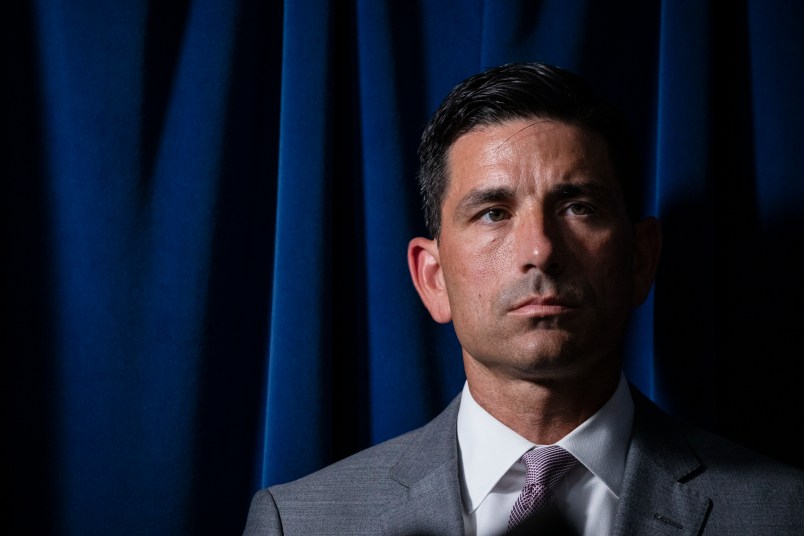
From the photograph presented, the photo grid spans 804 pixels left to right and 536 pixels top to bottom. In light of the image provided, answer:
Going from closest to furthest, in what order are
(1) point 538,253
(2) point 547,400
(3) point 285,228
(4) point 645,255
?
(1) point 538,253 < (2) point 547,400 < (4) point 645,255 < (3) point 285,228

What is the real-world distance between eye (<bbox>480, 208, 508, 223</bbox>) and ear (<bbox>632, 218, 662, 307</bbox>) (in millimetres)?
280

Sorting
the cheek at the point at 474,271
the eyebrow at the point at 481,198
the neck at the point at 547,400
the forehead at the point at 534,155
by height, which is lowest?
the neck at the point at 547,400

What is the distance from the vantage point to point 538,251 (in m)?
1.28

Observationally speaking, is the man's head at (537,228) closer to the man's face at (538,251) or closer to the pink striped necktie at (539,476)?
the man's face at (538,251)

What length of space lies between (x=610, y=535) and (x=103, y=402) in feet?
3.37

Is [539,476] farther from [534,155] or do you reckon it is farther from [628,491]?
[534,155]

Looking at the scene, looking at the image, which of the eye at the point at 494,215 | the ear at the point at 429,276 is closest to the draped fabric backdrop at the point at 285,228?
the ear at the point at 429,276

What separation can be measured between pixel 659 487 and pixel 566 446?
0.53 feet

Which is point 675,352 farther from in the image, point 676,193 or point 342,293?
point 342,293

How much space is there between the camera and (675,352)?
5.46 feet

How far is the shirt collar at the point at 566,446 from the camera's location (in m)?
1.33

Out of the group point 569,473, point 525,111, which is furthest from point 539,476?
point 525,111

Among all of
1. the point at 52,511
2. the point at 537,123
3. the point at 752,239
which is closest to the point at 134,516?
the point at 52,511

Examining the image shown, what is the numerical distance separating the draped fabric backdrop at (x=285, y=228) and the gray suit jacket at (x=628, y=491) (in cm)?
22
